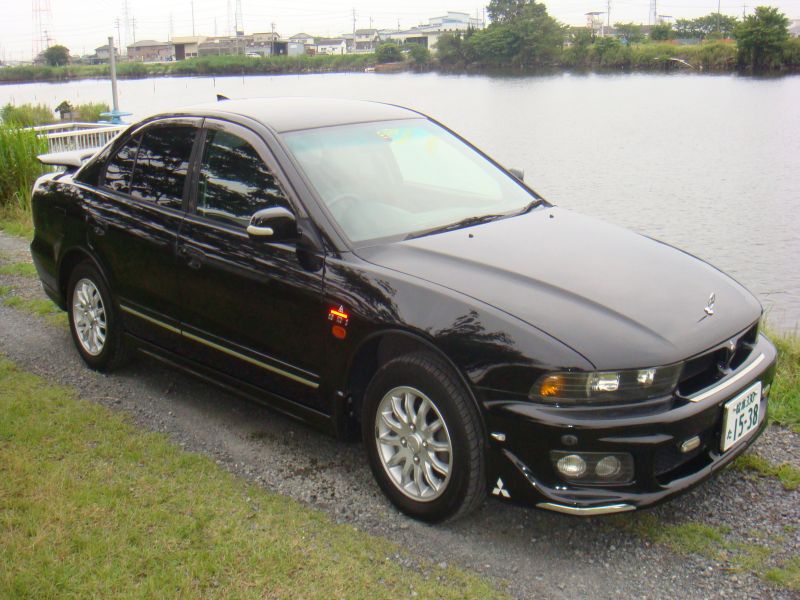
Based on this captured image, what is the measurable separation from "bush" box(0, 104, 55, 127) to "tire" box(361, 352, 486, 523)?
21615 mm

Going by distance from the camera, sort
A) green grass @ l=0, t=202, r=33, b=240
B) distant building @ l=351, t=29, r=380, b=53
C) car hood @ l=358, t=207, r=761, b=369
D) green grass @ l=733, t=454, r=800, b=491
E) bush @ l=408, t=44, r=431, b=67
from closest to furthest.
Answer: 1. car hood @ l=358, t=207, r=761, b=369
2. green grass @ l=733, t=454, r=800, b=491
3. green grass @ l=0, t=202, r=33, b=240
4. bush @ l=408, t=44, r=431, b=67
5. distant building @ l=351, t=29, r=380, b=53

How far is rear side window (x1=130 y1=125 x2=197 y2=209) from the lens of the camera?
473cm

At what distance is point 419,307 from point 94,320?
2.80 m

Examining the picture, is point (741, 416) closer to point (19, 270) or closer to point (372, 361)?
point (372, 361)

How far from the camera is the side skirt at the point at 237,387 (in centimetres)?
407

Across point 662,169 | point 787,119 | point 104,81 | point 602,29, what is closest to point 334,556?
point 662,169

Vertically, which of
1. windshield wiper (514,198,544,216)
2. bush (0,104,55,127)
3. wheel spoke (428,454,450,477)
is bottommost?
wheel spoke (428,454,450,477)

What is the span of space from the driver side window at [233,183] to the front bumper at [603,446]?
155cm

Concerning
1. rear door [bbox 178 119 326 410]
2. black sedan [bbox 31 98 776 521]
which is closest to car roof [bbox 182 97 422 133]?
black sedan [bbox 31 98 776 521]

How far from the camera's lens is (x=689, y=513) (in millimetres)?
3785

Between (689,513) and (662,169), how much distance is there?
21.4 m

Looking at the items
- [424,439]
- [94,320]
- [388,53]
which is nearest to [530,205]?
[424,439]

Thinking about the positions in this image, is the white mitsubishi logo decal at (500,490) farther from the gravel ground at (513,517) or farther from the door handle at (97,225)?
the door handle at (97,225)

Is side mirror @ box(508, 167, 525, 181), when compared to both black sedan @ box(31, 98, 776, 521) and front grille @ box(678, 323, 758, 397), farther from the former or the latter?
front grille @ box(678, 323, 758, 397)
